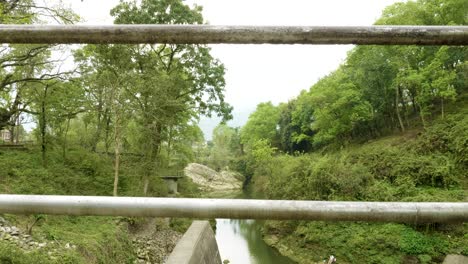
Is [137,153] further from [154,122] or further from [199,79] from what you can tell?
[199,79]

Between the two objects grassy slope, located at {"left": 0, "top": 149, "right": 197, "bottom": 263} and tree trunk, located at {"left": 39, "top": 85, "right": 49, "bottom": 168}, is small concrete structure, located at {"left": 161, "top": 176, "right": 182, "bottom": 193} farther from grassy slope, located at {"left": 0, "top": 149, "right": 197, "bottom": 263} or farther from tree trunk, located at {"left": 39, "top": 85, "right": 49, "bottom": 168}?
tree trunk, located at {"left": 39, "top": 85, "right": 49, "bottom": 168}

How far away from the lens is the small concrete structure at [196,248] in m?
1.89

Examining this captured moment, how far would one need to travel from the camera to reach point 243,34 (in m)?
0.78

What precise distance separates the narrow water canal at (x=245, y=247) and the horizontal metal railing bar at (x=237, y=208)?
1305 cm

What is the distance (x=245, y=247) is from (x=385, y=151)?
30.3 feet

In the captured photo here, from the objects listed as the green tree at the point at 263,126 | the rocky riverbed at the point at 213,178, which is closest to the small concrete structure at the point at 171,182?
the rocky riverbed at the point at 213,178

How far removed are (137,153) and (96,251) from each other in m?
6.04

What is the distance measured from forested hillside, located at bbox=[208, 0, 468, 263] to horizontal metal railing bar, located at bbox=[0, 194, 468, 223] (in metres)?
13.9

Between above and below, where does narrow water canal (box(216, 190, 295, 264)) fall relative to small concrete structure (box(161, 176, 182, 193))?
below

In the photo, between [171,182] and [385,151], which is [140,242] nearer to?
[171,182]

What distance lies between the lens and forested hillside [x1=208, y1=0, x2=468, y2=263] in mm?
13328

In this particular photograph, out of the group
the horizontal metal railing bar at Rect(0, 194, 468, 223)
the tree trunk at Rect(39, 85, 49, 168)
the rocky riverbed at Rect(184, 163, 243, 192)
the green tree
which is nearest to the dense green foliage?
the tree trunk at Rect(39, 85, 49, 168)

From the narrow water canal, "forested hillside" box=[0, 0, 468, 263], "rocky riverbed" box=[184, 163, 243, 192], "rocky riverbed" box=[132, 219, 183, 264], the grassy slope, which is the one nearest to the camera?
the grassy slope

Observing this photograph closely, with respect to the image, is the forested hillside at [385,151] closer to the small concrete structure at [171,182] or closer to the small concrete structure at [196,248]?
the small concrete structure at [171,182]
